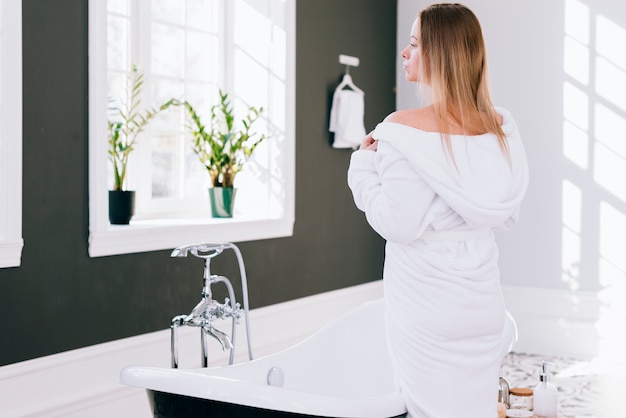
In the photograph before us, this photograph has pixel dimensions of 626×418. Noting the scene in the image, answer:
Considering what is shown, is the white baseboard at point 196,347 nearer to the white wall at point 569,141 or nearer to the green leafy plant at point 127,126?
the white wall at point 569,141

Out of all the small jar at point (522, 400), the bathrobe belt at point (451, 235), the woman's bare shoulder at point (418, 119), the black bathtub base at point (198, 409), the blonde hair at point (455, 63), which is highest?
the blonde hair at point (455, 63)

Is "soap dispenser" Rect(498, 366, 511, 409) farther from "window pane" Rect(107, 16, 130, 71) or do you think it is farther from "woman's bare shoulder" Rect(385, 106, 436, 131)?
"window pane" Rect(107, 16, 130, 71)

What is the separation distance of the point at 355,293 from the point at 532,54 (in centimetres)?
184

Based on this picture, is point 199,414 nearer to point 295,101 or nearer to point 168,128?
point 168,128

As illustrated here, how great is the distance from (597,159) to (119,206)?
290cm

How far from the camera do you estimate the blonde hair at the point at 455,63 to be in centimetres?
204

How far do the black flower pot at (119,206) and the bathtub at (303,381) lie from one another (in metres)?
0.97

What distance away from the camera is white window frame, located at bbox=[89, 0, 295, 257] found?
3.04 meters

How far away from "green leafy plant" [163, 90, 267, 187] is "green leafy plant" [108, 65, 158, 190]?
0.60 ft

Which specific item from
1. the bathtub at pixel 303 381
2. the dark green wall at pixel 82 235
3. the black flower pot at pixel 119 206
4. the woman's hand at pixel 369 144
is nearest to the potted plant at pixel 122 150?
the black flower pot at pixel 119 206

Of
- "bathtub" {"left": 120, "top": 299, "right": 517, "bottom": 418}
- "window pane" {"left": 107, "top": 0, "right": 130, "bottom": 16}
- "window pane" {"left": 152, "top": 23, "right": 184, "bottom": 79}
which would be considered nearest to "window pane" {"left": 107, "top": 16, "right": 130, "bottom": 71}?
"window pane" {"left": 107, "top": 0, "right": 130, "bottom": 16}

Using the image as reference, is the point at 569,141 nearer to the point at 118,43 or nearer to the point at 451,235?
the point at 118,43

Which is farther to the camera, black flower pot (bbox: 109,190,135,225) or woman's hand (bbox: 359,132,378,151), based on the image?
black flower pot (bbox: 109,190,135,225)

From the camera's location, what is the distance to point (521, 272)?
5039 mm
